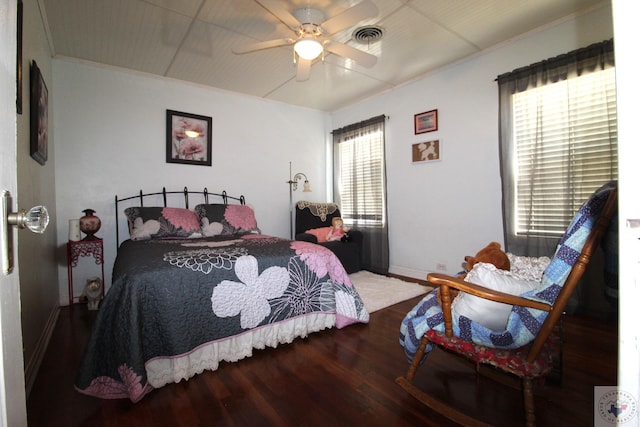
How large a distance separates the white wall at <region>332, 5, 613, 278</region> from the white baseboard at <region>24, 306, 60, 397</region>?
3.68m

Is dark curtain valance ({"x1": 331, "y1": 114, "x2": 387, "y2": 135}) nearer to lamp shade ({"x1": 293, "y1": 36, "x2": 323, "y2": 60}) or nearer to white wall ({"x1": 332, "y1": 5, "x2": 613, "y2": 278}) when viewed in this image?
white wall ({"x1": 332, "y1": 5, "x2": 613, "y2": 278})

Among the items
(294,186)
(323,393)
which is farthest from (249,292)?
(294,186)

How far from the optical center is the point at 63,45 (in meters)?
2.89

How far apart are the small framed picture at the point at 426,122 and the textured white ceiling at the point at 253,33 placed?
0.52m

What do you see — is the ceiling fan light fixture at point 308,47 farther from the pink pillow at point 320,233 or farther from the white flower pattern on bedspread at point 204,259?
the pink pillow at point 320,233

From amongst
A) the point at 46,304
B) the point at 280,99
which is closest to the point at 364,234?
the point at 280,99

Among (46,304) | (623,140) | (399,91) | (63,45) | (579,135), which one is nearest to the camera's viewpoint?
(623,140)

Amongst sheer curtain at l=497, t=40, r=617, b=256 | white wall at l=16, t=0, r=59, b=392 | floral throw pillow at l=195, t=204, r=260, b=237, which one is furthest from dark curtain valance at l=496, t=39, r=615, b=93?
white wall at l=16, t=0, r=59, b=392

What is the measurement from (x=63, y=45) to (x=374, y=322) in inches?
157

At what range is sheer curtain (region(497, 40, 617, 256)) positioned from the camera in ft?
7.94

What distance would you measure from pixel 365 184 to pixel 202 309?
3.25m

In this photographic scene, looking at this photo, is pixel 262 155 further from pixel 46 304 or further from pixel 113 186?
pixel 46 304

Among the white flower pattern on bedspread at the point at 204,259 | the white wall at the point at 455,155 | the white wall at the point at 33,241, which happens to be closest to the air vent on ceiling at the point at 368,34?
the white wall at the point at 455,155

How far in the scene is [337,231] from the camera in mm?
4191
